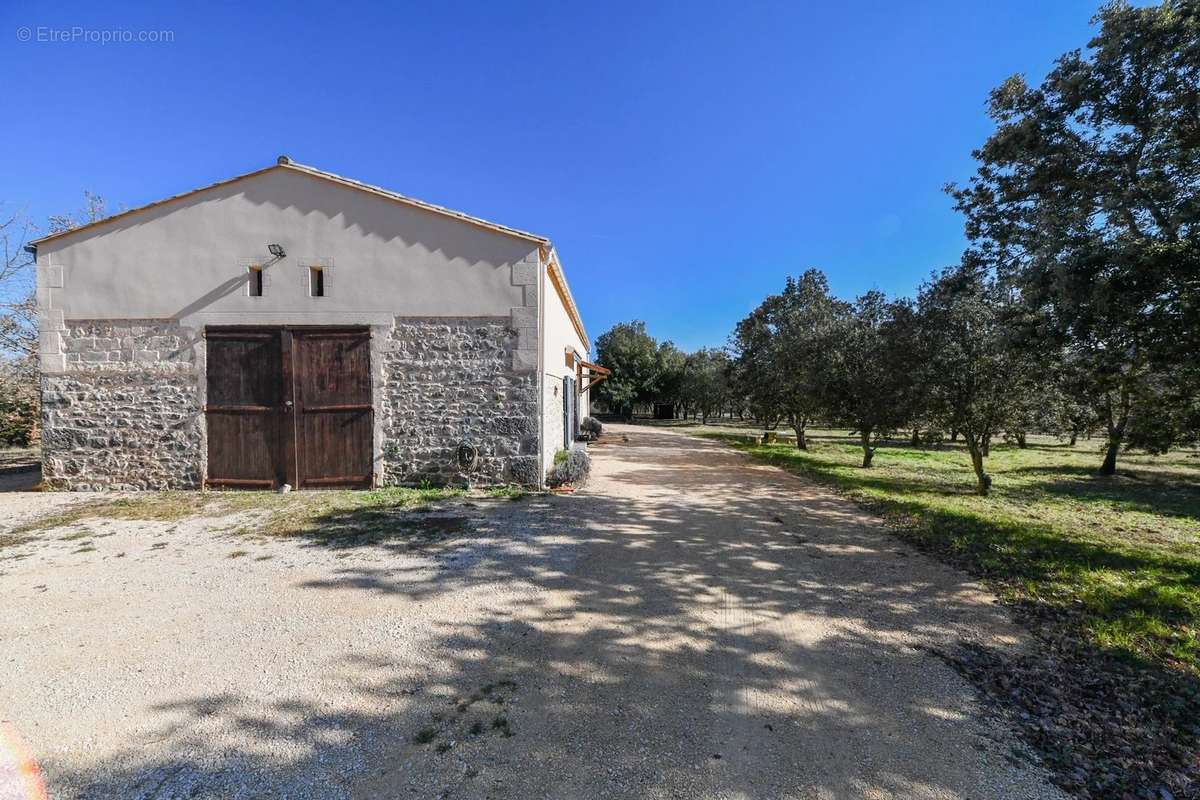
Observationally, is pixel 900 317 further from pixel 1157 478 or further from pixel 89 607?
pixel 89 607

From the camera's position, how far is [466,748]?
2.43 metres

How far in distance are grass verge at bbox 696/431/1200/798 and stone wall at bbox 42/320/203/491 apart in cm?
1212

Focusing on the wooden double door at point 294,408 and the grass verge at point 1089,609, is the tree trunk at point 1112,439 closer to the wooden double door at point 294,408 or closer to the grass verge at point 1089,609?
the grass verge at point 1089,609

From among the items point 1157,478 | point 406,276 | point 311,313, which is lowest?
point 1157,478

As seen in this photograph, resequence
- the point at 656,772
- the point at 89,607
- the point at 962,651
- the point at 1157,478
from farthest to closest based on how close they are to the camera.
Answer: the point at 1157,478 → the point at 89,607 → the point at 962,651 → the point at 656,772

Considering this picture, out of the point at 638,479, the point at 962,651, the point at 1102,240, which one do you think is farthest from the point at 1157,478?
the point at 962,651

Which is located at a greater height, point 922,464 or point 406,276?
point 406,276

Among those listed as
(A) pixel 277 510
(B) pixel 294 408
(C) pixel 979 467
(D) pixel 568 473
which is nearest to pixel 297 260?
(B) pixel 294 408

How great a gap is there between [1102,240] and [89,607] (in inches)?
423

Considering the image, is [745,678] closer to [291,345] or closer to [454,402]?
[454,402]

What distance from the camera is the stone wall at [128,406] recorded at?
8.76 meters

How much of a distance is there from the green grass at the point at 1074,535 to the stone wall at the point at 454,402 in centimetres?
661

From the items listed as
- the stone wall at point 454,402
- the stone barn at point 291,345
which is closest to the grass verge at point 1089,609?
the stone wall at point 454,402

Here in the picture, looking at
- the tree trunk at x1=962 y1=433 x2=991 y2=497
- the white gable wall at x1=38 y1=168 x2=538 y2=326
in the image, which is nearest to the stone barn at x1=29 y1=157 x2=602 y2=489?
the white gable wall at x1=38 y1=168 x2=538 y2=326
